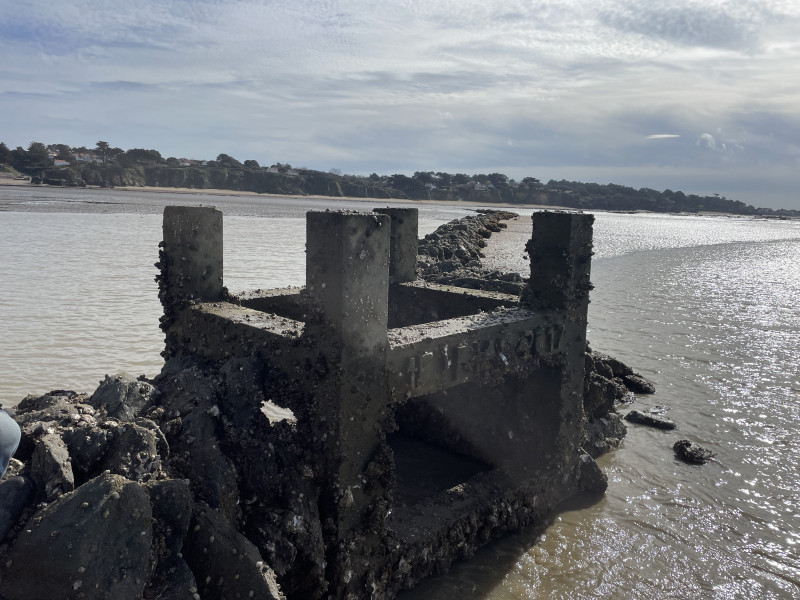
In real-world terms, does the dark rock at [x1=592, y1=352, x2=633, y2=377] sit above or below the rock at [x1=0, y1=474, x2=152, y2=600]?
below

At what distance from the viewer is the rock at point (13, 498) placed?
3.17 meters

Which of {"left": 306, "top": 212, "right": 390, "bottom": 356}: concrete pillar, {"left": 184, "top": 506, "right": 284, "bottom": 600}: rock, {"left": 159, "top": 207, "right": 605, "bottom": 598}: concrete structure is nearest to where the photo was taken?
{"left": 184, "top": 506, "right": 284, "bottom": 600}: rock

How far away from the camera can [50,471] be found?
3.36 metres

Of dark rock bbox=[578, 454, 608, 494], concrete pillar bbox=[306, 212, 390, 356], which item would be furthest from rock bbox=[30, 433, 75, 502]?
dark rock bbox=[578, 454, 608, 494]

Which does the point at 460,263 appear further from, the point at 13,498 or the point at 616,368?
the point at 13,498

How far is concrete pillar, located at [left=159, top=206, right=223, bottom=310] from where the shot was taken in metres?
5.54

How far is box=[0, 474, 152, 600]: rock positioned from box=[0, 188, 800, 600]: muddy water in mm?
2476

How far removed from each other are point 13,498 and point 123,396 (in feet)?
3.88

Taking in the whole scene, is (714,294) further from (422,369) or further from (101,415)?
(101,415)

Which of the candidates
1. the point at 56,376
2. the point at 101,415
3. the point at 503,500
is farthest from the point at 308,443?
the point at 56,376

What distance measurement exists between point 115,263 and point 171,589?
15.7 metres

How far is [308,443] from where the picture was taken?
438 cm

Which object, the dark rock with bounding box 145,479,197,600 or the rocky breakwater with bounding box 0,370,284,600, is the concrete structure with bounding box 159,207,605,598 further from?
the dark rock with bounding box 145,479,197,600

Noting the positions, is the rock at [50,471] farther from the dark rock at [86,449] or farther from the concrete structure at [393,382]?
the concrete structure at [393,382]
